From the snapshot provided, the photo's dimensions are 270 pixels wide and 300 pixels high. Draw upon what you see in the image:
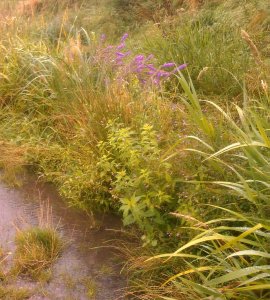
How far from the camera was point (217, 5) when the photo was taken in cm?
830

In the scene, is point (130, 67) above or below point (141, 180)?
above

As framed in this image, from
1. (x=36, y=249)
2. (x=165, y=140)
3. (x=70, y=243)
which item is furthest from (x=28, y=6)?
(x=36, y=249)

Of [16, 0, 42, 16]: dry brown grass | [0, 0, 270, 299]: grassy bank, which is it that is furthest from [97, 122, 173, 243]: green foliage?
[16, 0, 42, 16]: dry brown grass

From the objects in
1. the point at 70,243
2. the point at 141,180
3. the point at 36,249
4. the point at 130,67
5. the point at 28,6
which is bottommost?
the point at 28,6

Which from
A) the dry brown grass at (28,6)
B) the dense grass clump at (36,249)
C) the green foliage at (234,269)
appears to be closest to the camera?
the green foliage at (234,269)

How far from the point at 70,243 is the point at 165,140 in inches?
41.0

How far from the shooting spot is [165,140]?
148 inches

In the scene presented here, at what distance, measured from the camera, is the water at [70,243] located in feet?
10.5

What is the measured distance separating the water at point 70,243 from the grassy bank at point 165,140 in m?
0.13

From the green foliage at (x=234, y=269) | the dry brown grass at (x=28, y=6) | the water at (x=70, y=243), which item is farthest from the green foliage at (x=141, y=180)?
the dry brown grass at (x=28, y=6)

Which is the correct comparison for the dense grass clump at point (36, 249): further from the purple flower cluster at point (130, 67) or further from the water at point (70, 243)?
the purple flower cluster at point (130, 67)

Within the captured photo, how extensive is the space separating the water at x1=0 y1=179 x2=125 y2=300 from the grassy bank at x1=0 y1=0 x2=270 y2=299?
13 centimetres

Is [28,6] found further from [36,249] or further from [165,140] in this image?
[36,249]

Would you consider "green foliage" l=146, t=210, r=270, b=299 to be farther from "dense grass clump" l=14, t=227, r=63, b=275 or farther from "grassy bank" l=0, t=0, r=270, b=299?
"dense grass clump" l=14, t=227, r=63, b=275
